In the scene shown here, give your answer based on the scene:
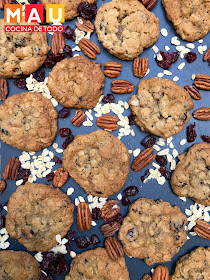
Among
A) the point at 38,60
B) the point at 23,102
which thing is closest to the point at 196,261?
the point at 23,102

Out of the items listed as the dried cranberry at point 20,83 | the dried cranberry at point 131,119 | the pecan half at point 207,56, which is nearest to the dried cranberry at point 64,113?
the dried cranberry at point 20,83

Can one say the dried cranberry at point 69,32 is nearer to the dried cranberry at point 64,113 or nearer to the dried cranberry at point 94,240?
the dried cranberry at point 64,113

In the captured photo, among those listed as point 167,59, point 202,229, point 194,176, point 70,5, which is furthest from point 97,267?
point 70,5

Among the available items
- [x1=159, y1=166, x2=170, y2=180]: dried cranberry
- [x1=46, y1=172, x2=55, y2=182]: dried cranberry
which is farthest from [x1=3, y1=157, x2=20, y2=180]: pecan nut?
[x1=159, y1=166, x2=170, y2=180]: dried cranberry

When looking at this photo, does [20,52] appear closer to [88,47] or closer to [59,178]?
[88,47]

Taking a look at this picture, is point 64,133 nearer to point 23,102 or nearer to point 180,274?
point 23,102

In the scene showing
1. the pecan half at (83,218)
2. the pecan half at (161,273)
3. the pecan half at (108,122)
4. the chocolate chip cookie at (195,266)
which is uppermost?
the pecan half at (108,122)
